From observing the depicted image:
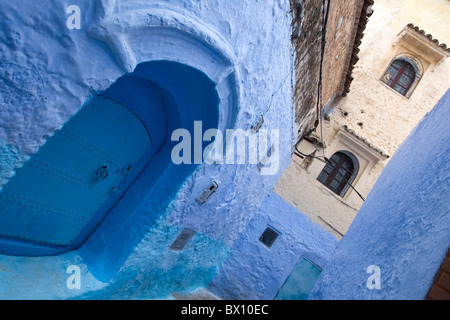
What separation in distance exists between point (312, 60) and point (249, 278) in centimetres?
389

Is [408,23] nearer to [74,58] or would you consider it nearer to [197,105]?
[197,105]

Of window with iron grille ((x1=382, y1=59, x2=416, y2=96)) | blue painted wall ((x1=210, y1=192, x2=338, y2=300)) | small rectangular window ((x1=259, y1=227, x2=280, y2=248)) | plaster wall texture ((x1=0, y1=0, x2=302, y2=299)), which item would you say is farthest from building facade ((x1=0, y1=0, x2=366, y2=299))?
window with iron grille ((x1=382, y1=59, x2=416, y2=96))

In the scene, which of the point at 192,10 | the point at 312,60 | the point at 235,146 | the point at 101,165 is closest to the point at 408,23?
the point at 312,60

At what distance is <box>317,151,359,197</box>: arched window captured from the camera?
24.5ft

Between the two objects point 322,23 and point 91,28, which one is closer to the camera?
point 91,28

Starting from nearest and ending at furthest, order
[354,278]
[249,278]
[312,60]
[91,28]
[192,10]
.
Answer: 1. [91,28]
2. [192,10]
3. [354,278]
4. [312,60]
5. [249,278]

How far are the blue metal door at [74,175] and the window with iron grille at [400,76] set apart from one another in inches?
301

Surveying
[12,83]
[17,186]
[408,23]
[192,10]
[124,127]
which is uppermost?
[408,23]

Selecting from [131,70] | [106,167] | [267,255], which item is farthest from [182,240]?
[131,70]

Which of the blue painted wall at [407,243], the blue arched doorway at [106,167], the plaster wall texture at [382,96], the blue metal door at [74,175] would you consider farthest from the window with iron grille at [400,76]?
the blue metal door at [74,175]

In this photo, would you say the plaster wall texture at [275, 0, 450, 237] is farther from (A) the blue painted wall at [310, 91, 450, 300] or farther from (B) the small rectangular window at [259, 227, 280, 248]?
(A) the blue painted wall at [310, 91, 450, 300]

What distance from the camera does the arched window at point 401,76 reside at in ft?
27.2

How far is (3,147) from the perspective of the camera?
1473mm

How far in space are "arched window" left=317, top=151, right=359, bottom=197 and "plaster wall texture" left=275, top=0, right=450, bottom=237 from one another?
0.57 feet
